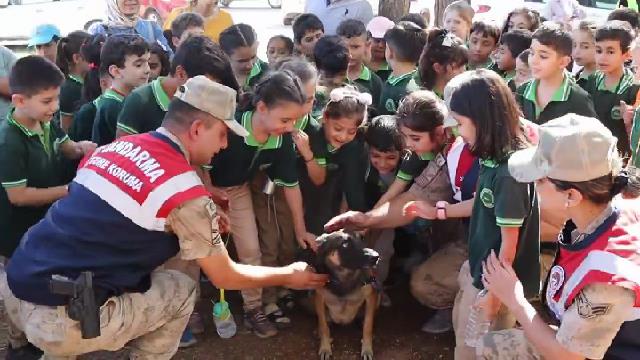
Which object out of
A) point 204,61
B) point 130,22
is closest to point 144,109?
point 204,61

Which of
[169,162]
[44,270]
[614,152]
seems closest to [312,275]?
[169,162]

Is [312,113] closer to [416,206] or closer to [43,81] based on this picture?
[416,206]

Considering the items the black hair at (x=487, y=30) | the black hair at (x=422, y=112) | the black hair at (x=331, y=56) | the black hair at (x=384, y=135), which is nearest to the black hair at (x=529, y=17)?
the black hair at (x=487, y=30)

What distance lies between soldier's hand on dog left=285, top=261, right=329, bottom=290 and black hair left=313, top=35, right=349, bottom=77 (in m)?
1.77

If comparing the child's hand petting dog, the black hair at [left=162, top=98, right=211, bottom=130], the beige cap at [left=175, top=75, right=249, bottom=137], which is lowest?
the child's hand petting dog

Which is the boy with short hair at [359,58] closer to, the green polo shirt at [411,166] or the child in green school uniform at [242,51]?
the child in green school uniform at [242,51]

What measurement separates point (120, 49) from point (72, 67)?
4.10 ft

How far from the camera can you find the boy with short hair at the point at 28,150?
3418 millimetres

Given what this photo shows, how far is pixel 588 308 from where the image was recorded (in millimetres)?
2141

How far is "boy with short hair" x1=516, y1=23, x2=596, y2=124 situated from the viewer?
4.36 meters

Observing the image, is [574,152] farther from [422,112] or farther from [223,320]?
[223,320]

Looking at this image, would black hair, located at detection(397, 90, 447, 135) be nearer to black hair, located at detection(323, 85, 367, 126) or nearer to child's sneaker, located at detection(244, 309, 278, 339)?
black hair, located at detection(323, 85, 367, 126)

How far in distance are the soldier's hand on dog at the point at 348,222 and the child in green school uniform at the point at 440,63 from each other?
1260 millimetres

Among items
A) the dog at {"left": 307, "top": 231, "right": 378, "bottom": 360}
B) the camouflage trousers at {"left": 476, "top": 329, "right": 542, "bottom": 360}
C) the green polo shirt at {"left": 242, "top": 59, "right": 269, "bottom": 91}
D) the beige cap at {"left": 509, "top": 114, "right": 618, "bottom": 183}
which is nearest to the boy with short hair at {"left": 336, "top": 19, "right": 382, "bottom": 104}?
the green polo shirt at {"left": 242, "top": 59, "right": 269, "bottom": 91}
